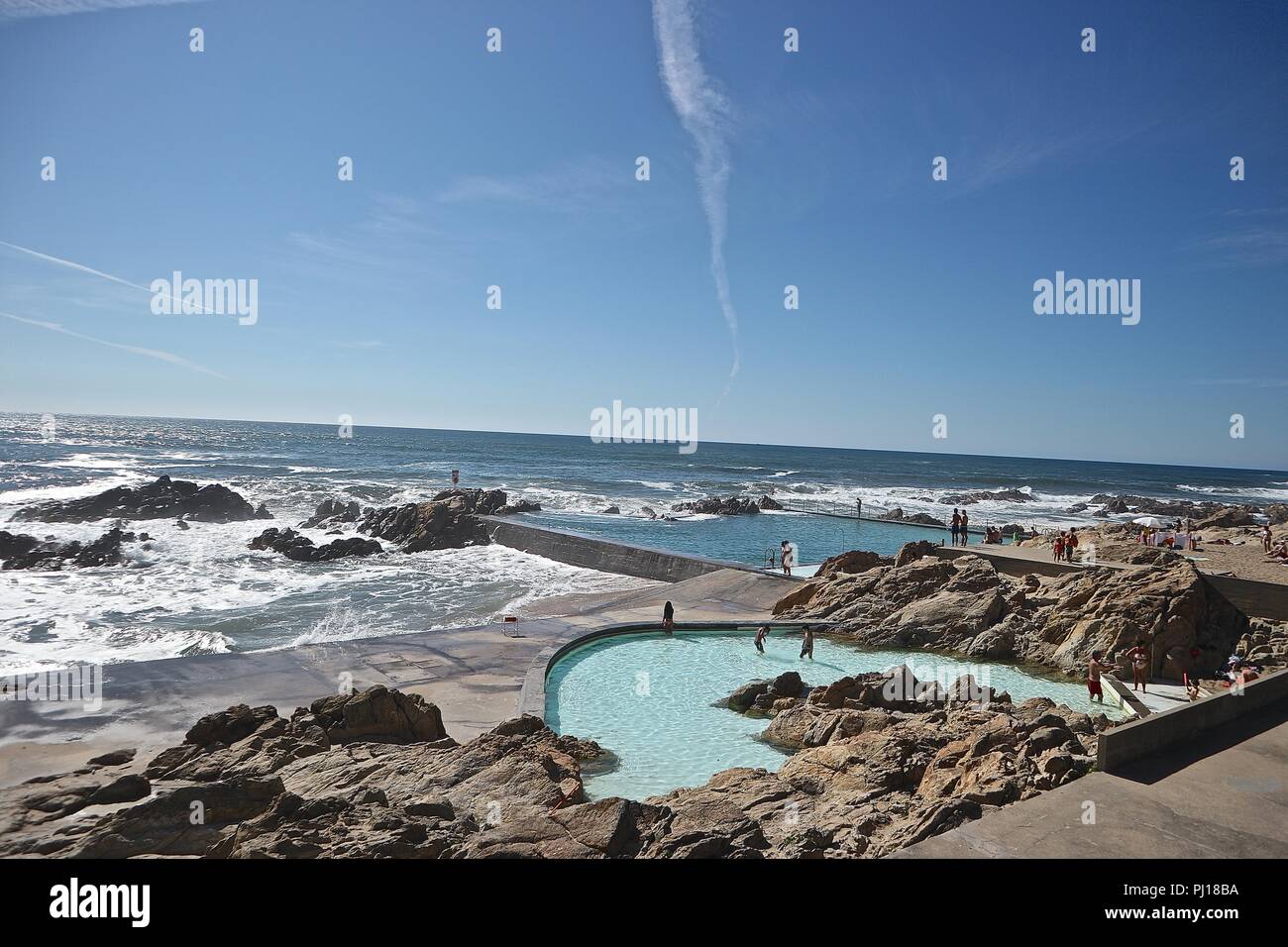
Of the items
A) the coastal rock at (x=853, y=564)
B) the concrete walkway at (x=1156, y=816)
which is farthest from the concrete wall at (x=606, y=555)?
the concrete walkway at (x=1156, y=816)

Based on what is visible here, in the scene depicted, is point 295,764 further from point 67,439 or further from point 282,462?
point 67,439

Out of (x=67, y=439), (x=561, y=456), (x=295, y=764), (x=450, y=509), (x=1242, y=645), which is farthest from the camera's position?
(x=561, y=456)

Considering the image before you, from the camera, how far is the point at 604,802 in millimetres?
5766

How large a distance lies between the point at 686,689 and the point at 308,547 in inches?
808

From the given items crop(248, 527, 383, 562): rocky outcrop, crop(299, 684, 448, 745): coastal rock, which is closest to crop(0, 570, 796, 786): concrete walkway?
crop(299, 684, 448, 745): coastal rock

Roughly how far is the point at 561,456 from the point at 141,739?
90.1m

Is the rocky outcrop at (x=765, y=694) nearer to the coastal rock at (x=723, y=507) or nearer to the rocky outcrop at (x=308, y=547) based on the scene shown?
the rocky outcrop at (x=308, y=547)

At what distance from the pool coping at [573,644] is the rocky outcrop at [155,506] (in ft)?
92.8

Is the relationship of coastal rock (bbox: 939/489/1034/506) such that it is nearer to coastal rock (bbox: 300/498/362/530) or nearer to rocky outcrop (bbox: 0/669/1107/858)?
coastal rock (bbox: 300/498/362/530)

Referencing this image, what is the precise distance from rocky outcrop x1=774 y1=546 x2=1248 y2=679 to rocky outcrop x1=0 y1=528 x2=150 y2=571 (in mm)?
23341

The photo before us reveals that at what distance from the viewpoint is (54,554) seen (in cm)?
2497

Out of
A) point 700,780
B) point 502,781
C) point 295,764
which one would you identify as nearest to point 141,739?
point 295,764

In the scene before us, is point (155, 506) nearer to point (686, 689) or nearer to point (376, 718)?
point (376, 718)

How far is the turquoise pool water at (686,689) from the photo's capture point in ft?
31.0
